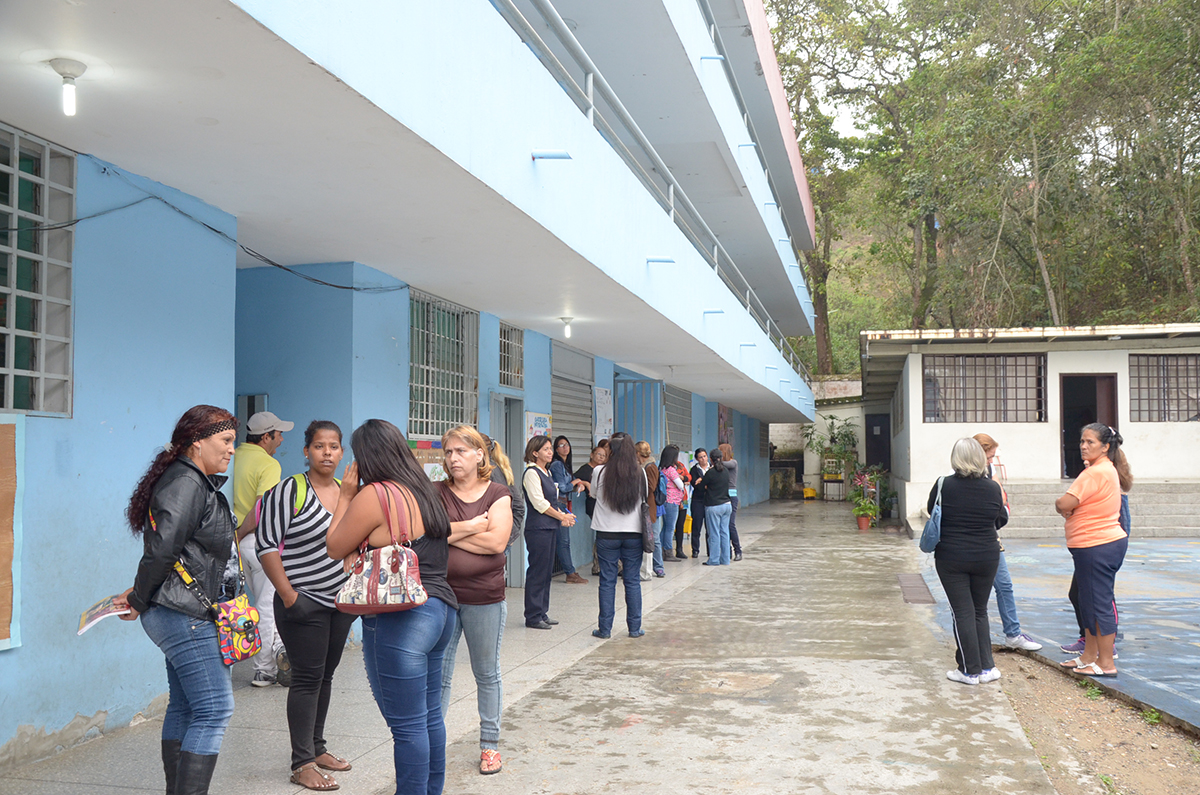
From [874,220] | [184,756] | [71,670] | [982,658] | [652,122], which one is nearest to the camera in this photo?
[184,756]

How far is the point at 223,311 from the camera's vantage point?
5.99 m

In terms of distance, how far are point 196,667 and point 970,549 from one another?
16.1 ft

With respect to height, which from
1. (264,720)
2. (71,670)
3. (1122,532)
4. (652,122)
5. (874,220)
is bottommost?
(264,720)

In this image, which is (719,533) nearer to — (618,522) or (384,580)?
(618,522)

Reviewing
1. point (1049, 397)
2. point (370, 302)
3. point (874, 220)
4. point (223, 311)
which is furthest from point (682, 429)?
point (874, 220)

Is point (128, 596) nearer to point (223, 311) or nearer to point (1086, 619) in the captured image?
point (223, 311)

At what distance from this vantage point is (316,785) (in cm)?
429

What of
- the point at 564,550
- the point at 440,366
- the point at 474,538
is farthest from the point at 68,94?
the point at 564,550

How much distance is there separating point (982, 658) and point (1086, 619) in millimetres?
885

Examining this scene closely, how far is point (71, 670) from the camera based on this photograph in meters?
4.81

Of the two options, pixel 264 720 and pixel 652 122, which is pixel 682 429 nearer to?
pixel 652 122

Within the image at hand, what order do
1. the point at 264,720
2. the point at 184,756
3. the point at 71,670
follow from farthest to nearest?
1. the point at 264,720
2. the point at 71,670
3. the point at 184,756

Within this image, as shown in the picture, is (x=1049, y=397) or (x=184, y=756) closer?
(x=184, y=756)

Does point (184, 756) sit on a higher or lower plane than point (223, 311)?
lower
